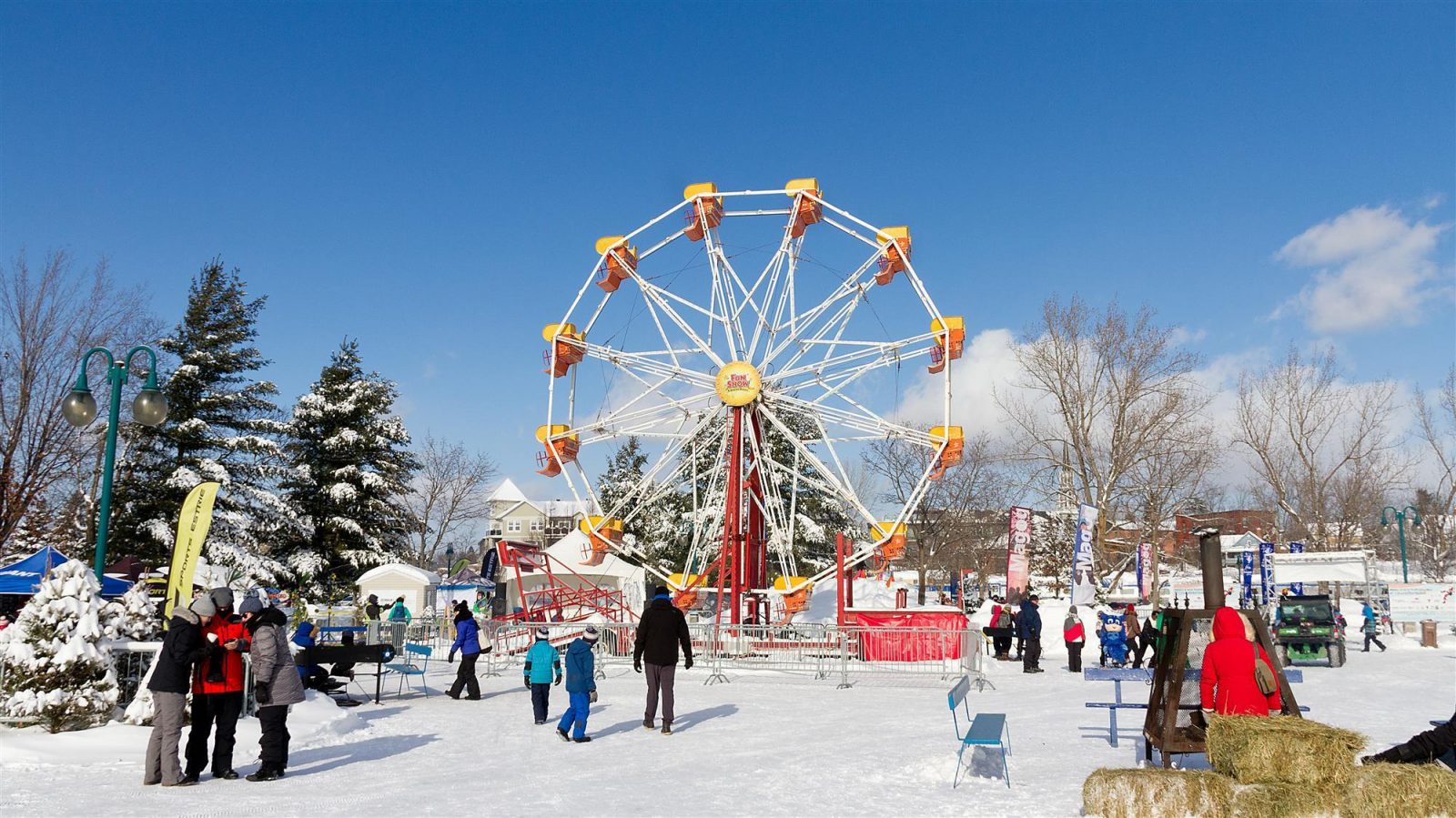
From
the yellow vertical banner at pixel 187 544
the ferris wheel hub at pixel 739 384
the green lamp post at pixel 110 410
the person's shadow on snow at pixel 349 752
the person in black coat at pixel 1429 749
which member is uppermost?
the ferris wheel hub at pixel 739 384

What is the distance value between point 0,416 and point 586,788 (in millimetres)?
24325

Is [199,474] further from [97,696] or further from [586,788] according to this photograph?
[586,788]

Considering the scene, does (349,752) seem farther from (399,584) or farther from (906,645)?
(399,584)

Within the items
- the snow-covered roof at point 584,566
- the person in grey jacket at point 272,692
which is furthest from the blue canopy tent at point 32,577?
the person in grey jacket at point 272,692

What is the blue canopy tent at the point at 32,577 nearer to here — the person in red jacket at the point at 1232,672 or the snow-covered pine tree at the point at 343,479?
the snow-covered pine tree at the point at 343,479

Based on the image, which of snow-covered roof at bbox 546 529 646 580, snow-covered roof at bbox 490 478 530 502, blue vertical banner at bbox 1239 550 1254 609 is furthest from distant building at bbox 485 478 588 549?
blue vertical banner at bbox 1239 550 1254 609

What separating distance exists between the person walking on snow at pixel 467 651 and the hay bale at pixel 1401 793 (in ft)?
36.9

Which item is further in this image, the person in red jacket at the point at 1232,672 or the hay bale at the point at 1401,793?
the person in red jacket at the point at 1232,672

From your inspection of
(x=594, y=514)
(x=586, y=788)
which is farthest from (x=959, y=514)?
(x=586, y=788)

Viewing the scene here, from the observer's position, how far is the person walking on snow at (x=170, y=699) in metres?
7.92

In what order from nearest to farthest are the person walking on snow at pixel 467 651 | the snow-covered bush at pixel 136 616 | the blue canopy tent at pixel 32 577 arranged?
the snow-covered bush at pixel 136 616 → the person walking on snow at pixel 467 651 → the blue canopy tent at pixel 32 577

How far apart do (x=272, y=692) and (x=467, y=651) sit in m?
6.42

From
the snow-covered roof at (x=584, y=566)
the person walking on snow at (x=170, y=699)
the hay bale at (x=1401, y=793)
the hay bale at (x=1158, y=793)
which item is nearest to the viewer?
the hay bale at (x=1401, y=793)

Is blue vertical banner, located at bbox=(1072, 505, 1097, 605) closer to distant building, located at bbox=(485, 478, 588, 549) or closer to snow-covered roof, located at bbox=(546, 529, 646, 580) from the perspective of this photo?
snow-covered roof, located at bbox=(546, 529, 646, 580)
